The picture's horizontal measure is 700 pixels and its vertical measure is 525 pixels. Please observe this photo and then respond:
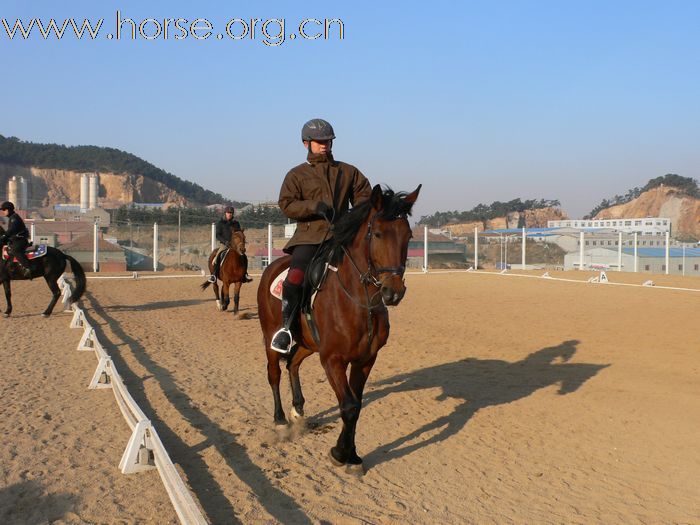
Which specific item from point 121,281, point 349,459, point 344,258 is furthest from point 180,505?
point 121,281

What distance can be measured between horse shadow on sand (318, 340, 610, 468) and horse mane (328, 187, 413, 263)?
1.80 meters

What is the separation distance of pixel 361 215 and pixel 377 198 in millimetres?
276

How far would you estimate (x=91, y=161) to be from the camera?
143625 millimetres

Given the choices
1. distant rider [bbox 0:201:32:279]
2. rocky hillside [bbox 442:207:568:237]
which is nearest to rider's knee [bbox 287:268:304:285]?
distant rider [bbox 0:201:32:279]

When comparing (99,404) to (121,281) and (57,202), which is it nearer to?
(121,281)

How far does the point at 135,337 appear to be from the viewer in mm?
10898

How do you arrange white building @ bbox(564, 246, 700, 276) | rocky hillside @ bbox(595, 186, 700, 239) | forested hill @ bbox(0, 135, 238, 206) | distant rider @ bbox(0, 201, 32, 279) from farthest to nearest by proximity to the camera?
1. forested hill @ bbox(0, 135, 238, 206)
2. rocky hillside @ bbox(595, 186, 700, 239)
3. white building @ bbox(564, 246, 700, 276)
4. distant rider @ bbox(0, 201, 32, 279)

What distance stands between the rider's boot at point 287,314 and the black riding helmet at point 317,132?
1285mm

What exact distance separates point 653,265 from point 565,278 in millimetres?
13194

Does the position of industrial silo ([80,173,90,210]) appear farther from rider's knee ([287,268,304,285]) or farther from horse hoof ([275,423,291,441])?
rider's knee ([287,268,304,285])

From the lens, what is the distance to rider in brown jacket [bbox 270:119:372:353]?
16.9ft

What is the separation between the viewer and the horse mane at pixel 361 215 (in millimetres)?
4488

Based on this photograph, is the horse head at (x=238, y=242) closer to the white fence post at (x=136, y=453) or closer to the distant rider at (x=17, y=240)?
the distant rider at (x=17, y=240)

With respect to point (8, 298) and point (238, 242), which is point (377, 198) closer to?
point (238, 242)
